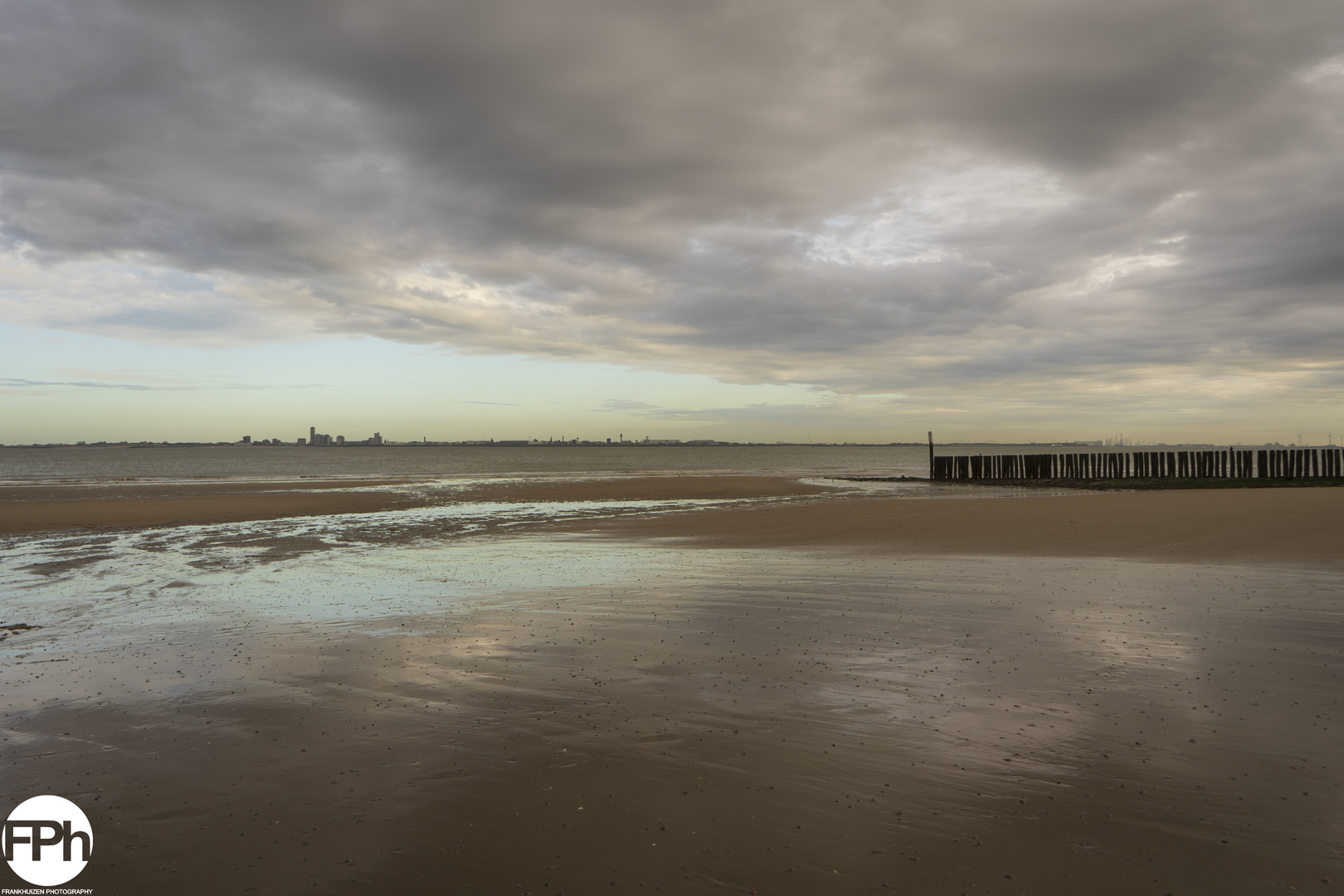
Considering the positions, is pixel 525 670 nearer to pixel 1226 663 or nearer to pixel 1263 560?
pixel 1226 663

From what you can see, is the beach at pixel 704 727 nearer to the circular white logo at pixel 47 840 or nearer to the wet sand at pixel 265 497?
the circular white logo at pixel 47 840

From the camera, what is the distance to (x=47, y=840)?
4062 mm

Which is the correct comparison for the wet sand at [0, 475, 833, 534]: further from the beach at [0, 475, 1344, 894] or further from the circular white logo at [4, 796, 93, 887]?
the circular white logo at [4, 796, 93, 887]

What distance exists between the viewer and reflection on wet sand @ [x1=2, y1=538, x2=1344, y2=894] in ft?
11.9

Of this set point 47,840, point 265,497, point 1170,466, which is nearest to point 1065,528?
point 47,840

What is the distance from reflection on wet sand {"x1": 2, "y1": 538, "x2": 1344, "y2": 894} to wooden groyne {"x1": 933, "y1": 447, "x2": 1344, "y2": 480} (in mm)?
37727

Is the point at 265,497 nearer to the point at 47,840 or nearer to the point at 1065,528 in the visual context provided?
the point at 1065,528

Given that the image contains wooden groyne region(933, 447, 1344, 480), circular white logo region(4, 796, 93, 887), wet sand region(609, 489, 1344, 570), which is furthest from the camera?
wooden groyne region(933, 447, 1344, 480)

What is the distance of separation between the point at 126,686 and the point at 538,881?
17.0ft

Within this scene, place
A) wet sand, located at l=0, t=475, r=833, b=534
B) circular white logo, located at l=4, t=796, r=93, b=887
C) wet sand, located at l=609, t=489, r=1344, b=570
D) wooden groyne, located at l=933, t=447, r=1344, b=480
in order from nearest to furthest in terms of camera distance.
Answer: circular white logo, located at l=4, t=796, r=93, b=887 → wet sand, located at l=609, t=489, r=1344, b=570 → wet sand, located at l=0, t=475, r=833, b=534 → wooden groyne, located at l=933, t=447, r=1344, b=480

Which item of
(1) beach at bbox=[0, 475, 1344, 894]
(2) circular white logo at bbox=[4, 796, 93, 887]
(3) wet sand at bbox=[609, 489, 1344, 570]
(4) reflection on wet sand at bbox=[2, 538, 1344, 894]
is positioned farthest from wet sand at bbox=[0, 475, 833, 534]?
(2) circular white logo at bbox=[4, 796, 93, 887]

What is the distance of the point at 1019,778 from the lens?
436 centimetres

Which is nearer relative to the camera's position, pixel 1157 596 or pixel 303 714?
pixel 303 714

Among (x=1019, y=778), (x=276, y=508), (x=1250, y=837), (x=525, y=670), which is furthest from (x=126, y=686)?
(x=276, y=508)
